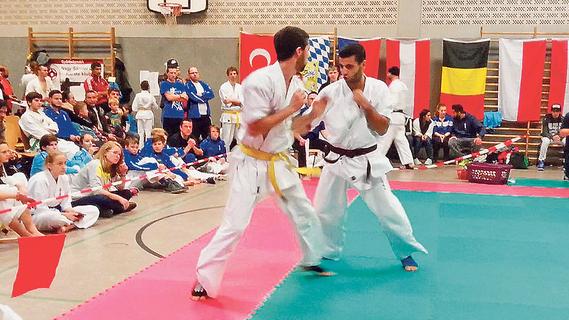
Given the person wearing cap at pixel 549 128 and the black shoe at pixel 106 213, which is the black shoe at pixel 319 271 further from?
the person wearing cap at pixel 549 128

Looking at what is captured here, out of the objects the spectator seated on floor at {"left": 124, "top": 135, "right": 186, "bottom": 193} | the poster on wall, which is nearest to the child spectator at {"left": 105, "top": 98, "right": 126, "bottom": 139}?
the spectator seated on floor at {"left": 124, "top": 135, "right": 186, "bottom": 193}

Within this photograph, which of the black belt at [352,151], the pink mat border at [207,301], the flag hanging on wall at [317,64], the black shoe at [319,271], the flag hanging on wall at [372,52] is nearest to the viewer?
the pink mat border at [207,301]

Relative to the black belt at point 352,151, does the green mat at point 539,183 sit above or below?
below

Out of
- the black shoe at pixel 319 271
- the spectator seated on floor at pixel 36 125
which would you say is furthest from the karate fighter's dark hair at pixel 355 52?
the spectator seated on floor at pixel 36 125

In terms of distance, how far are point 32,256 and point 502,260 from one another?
355cm

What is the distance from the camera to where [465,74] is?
12.1 m

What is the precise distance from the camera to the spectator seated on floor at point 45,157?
20.4ft

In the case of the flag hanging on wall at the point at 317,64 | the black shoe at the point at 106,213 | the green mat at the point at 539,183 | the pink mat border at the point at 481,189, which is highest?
the flag hanging on wall at the point at 317,64

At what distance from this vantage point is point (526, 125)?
12.3 metres

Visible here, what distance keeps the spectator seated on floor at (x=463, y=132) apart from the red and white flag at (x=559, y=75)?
175 centimetres

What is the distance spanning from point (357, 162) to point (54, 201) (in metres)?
3.00

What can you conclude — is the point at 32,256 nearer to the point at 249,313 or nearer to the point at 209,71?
the point at 249,313

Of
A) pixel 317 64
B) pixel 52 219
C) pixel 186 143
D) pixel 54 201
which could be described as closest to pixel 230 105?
pixel 186 143

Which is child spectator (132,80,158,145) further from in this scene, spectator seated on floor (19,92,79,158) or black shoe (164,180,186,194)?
black shoe (164,180,186,194)
